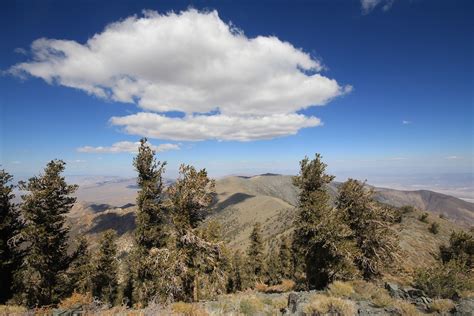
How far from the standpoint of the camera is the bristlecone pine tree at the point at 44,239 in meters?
20.9

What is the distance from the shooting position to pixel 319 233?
77.5 ft

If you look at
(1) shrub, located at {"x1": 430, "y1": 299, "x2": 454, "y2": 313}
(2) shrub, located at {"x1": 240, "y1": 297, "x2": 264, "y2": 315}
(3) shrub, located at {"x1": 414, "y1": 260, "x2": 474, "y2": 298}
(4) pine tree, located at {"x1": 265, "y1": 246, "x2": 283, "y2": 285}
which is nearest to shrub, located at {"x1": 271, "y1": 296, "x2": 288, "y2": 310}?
(2) shrub, located at {"x1": 240, "y1": 297, "x2": 264, "y2": 315}

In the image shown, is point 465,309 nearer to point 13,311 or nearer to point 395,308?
point 395,308

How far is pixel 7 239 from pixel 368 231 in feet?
103

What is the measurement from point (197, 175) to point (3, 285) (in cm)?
1787

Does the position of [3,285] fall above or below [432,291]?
below

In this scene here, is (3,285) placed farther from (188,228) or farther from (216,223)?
(216,223)

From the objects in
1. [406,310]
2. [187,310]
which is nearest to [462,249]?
[406,310]

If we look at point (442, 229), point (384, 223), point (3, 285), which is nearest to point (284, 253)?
point (384, 223)

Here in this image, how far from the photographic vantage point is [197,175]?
65.2 feet

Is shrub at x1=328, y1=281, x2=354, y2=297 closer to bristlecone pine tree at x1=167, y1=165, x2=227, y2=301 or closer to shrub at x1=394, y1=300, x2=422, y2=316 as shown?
shrub at x1=394, y1=300, x2=422, y2=316

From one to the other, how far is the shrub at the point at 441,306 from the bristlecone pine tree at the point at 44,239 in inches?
985

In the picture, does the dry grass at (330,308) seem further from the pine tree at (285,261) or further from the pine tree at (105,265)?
the pine tree at (285,261)

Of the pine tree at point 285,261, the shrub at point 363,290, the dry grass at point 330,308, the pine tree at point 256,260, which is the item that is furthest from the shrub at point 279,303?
the pine tree at point 285,261
